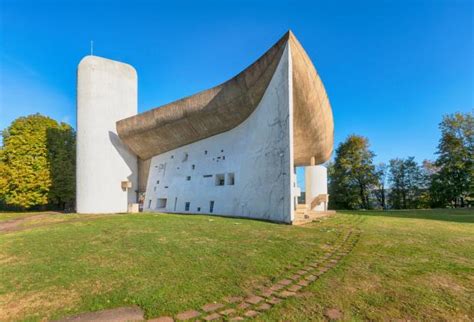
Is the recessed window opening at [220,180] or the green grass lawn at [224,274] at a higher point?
the recessed window opening at [220,180]

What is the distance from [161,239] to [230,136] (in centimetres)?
923

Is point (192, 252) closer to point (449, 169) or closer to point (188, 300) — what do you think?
point (188, 300)

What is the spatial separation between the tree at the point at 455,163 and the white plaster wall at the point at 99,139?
30397 millimetres

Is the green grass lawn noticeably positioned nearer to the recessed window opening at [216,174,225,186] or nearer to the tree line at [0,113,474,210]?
the recessed window opening at [216,174,225,186]

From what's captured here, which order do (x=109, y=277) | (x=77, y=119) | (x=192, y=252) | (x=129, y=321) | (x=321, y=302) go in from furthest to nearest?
(x=77, y=119)
(x=192, y=252)
(x=109, y=277)
(x=321, y=302)
(x=129, y=321)

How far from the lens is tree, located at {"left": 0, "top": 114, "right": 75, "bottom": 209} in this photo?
65.6ft

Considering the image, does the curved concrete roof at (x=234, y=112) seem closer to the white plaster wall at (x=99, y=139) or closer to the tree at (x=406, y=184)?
the white plaster wall at (x=99, y=139)

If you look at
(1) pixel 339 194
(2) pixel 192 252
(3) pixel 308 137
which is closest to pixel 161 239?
(2) pixel 192 252

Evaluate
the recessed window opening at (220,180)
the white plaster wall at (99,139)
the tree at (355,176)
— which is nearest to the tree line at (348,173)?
the tree at (355,176)

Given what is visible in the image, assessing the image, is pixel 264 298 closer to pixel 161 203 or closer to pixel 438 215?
pixel 438 215

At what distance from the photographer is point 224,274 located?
4289mm

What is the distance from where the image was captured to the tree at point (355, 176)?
101ft

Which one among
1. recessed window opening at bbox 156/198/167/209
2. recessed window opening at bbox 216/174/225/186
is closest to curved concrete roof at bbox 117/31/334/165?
recessed window opening at bbox 216/174/225/186

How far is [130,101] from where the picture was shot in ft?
65.0
